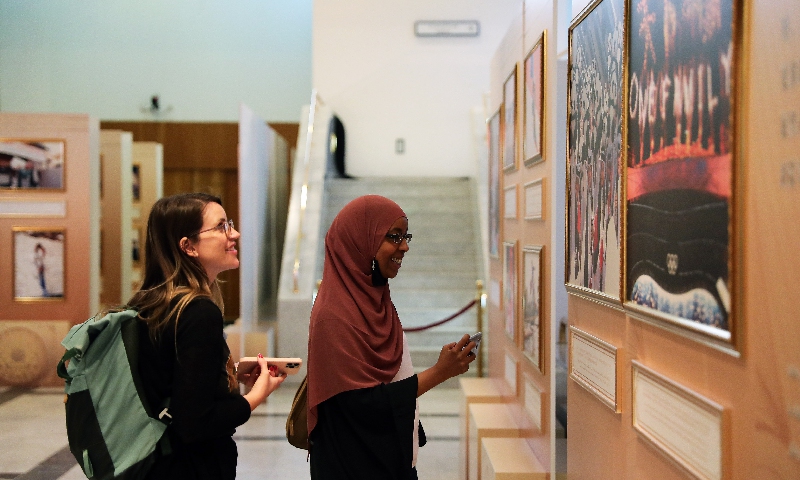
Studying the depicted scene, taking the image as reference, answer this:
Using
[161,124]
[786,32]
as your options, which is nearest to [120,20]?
[161,124]

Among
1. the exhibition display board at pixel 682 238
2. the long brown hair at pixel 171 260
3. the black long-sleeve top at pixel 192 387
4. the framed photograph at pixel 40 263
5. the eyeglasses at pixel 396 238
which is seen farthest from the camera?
the framed photograph at pixel 40 263

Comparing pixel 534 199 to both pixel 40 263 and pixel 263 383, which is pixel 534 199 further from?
pixel 40 263

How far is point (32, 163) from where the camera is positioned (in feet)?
31.3

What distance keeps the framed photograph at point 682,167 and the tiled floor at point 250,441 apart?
4.18 metres

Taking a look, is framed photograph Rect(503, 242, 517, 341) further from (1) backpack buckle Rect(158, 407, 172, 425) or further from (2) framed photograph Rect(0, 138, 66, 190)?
(2) framed photograph Rect(0, 138, 66, 190)

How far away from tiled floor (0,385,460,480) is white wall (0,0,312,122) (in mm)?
8983

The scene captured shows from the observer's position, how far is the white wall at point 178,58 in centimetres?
1662

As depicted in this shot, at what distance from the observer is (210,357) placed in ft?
7.60

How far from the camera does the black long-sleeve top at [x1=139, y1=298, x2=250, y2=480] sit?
229cm

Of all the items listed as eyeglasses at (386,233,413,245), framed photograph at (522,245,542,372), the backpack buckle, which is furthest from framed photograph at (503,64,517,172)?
the backpack buckle

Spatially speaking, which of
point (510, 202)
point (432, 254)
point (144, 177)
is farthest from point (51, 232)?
point (510, 202)

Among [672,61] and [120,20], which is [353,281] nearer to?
[672,61]

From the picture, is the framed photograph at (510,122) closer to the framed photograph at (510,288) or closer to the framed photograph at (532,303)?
the framed photograph at (510,288)

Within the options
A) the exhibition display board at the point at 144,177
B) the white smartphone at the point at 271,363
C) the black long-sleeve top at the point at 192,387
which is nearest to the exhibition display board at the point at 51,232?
the exhibition display board at the point at 144,177
